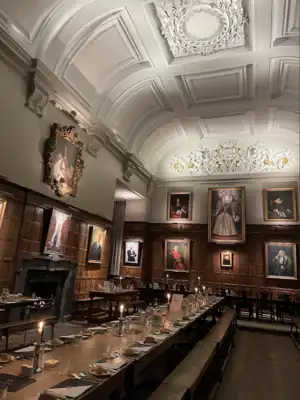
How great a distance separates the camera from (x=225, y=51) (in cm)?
903

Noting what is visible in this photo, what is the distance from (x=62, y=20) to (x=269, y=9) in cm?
505

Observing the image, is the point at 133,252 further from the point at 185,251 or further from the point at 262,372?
the point at 262,372

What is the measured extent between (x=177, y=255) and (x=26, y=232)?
8794 mm

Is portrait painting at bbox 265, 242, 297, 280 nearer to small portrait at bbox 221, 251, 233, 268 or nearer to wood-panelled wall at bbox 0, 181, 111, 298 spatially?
small portrait at bbox 221, 251, 233, 268

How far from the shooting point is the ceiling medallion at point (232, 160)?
1420 cm

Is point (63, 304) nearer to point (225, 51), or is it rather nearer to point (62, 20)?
point (62, 20)

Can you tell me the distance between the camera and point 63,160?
8375mm

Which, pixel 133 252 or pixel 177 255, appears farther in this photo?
pixel 133 252

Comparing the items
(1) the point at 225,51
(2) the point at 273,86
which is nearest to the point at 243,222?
(2) the point at 273,86

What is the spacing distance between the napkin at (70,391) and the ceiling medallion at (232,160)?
1385cm

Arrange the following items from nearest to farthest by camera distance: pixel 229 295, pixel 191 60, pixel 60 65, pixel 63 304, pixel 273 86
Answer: pixel 60 65 → pixel 63 304 → pixel 191 60 → pixel 273 86 → pixel 229 295

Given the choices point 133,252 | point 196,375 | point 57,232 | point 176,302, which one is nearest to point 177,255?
point 133,252

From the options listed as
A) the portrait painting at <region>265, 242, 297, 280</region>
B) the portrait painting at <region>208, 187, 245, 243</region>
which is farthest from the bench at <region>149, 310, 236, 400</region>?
the portrait painting at <region>208, 187, 245, 243</region>

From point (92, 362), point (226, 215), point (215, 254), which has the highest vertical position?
point (226, 215)
